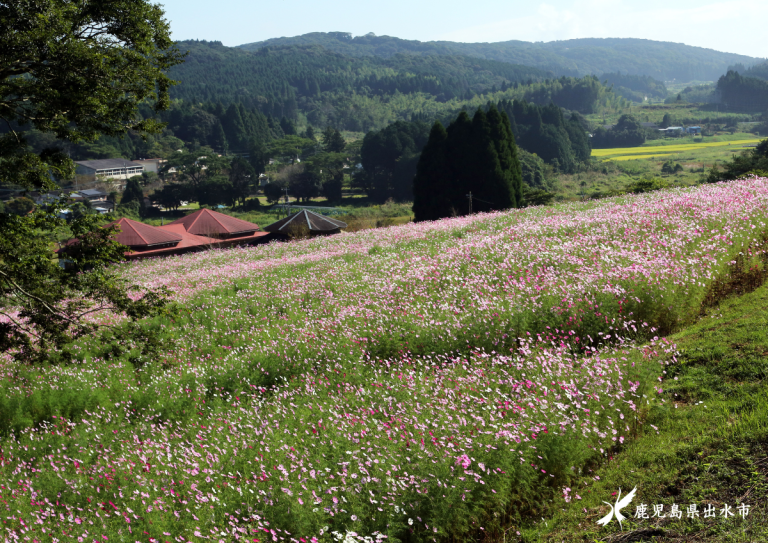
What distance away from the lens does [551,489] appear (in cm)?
503

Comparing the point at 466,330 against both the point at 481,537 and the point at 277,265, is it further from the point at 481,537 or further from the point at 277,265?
the point at 277,265

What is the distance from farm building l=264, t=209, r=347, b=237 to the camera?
40.4 m

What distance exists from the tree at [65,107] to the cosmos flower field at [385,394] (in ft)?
6.48

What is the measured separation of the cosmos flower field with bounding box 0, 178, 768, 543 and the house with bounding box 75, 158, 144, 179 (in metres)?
138

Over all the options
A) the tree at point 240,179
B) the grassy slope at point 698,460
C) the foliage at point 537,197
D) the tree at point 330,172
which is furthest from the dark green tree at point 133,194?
the grassy slope at point 698,460

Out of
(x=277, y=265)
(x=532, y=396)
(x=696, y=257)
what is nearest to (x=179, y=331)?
(x=277, y=265)

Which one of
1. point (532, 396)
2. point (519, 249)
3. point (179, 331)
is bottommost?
point (179, 331)

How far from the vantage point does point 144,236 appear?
37.8 meters

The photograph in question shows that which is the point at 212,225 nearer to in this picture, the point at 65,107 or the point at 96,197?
the point at 65,107

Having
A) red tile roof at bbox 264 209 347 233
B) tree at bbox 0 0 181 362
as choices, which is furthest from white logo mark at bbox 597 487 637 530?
red tile roof at bbox 264 209 347 233

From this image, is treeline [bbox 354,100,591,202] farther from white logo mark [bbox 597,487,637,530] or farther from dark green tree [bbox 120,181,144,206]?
white logo mark [bbox 597,487,637,530]

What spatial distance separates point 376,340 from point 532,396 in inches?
152

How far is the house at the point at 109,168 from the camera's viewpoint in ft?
443

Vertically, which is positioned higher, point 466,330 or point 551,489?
point 466,330
